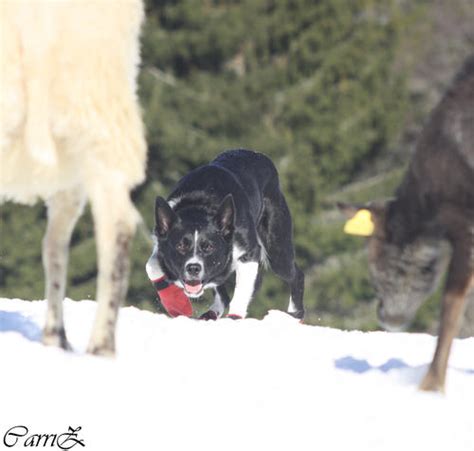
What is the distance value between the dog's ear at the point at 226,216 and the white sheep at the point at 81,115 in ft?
8.93

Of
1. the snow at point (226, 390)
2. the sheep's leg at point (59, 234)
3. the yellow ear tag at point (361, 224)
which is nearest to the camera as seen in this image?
the snow at point (226, 390)

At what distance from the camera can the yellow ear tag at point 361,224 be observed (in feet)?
24.5

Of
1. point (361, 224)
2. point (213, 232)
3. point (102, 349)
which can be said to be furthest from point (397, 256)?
point (213, 232)

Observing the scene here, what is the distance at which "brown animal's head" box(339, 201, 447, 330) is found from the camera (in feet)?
24.1

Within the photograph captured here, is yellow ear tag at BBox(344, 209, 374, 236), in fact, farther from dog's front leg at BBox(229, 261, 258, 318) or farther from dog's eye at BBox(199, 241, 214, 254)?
dog's eye at BBox(199, 241, 214, 254)

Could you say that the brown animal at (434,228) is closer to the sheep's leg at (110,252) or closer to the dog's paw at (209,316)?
the sheep's leg at (110,252)

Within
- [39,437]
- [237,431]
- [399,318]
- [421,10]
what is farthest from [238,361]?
[421,10]

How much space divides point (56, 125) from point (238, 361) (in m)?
1.63

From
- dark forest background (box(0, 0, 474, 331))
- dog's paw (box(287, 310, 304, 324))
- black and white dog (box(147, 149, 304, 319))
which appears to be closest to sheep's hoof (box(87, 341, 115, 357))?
black and white dog (box(147, 149, 304, 319))

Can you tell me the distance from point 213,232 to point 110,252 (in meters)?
3.07

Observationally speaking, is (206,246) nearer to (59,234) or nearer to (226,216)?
(226,216)

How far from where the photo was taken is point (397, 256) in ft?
24.5

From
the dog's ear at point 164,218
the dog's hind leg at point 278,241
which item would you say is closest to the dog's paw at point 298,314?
the dog's hind leg at point 278,241

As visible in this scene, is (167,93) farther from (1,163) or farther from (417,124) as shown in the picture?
(1,163)
